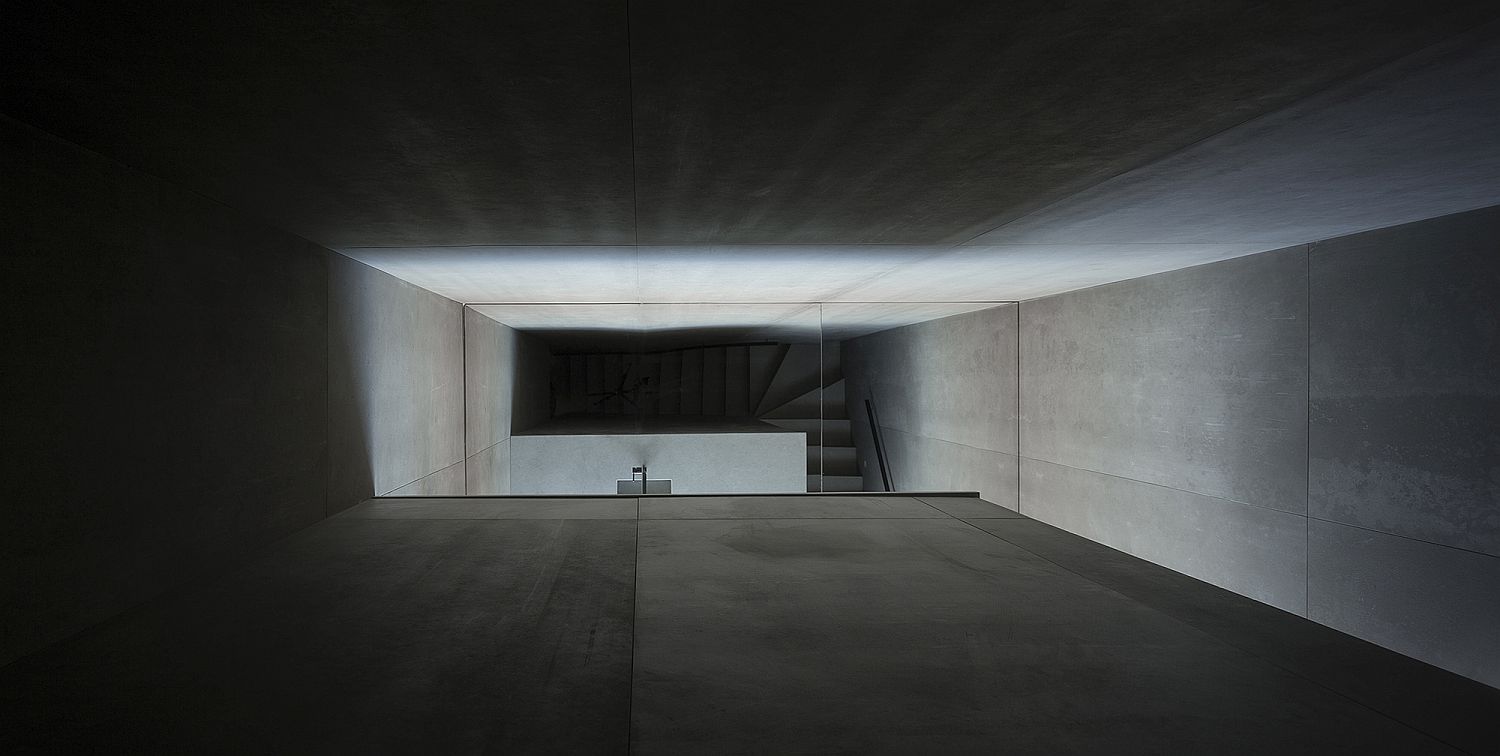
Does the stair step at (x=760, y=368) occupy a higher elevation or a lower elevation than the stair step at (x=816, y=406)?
higher

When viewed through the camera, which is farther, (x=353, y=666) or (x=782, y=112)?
(x=782, y=112)

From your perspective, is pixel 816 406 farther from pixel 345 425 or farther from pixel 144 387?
pixel 144 387

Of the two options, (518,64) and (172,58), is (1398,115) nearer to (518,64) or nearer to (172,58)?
(518,64)

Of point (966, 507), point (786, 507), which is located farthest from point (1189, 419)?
point (786, 507)

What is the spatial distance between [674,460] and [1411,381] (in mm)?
7197

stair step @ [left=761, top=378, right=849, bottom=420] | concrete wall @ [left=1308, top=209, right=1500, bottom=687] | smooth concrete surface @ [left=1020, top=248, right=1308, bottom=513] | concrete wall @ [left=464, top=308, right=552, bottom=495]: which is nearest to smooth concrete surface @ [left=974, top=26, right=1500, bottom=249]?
concrete wall @ [left=1308, top=209, right=1500, bottom=687]

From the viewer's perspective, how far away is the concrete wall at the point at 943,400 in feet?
30.6

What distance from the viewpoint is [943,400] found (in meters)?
10.6

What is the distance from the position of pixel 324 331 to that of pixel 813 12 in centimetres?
462

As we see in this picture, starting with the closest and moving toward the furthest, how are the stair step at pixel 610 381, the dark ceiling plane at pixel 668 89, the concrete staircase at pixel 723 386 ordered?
the dark ceiling plane at pixel 668 89 < the concrete staircase at pixel 723 386 < the stair step at pixel 610 381

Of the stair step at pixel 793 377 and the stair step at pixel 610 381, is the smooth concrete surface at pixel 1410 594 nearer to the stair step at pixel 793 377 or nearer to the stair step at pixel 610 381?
the stair step at pixel 793 377

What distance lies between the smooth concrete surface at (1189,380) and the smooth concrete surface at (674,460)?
11.0 ft

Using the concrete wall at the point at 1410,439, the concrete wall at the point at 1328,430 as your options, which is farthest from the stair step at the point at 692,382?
the concrete wall at the point at 1410,439

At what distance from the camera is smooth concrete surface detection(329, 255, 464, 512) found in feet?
17.5
